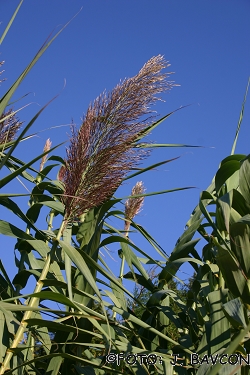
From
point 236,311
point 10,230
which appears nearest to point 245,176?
point 236,311

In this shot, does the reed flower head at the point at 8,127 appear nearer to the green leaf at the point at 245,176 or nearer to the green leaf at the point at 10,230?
the green leaf at the point at 10,230

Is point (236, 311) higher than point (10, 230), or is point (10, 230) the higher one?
point (10, 230)

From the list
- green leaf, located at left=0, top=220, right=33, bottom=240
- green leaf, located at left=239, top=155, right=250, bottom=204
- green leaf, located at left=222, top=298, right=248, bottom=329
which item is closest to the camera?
green leaf, located at left=222, top=298, right=248, bottom=329

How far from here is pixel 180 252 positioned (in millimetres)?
2359

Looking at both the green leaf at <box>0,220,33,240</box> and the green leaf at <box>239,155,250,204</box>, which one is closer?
the green leaf at <box>0,220,33,240</box>

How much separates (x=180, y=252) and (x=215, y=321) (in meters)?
0.45

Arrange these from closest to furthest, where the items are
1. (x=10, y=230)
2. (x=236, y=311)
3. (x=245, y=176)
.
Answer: (x=236, y=311)
(x=10, y=230)
(x=245, y=176)

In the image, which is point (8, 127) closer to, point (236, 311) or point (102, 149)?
point (102, 149)

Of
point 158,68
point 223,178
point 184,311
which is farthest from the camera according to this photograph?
A: point 184,311

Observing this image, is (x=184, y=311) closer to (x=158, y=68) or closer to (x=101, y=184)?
(x=101, y=184)

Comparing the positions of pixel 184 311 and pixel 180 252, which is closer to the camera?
pixel 180 252

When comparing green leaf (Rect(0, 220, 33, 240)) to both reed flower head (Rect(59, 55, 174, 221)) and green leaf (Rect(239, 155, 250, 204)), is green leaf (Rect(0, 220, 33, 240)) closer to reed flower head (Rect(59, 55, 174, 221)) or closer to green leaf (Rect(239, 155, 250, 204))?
reed flower head (Rect(59, 55, 174, 221))

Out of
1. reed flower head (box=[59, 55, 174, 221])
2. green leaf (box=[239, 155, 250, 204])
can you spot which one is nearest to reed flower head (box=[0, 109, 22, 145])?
reed flower head (box=[59, 55, 174, 221])

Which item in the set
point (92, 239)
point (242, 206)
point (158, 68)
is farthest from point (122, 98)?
point (242, 206)
